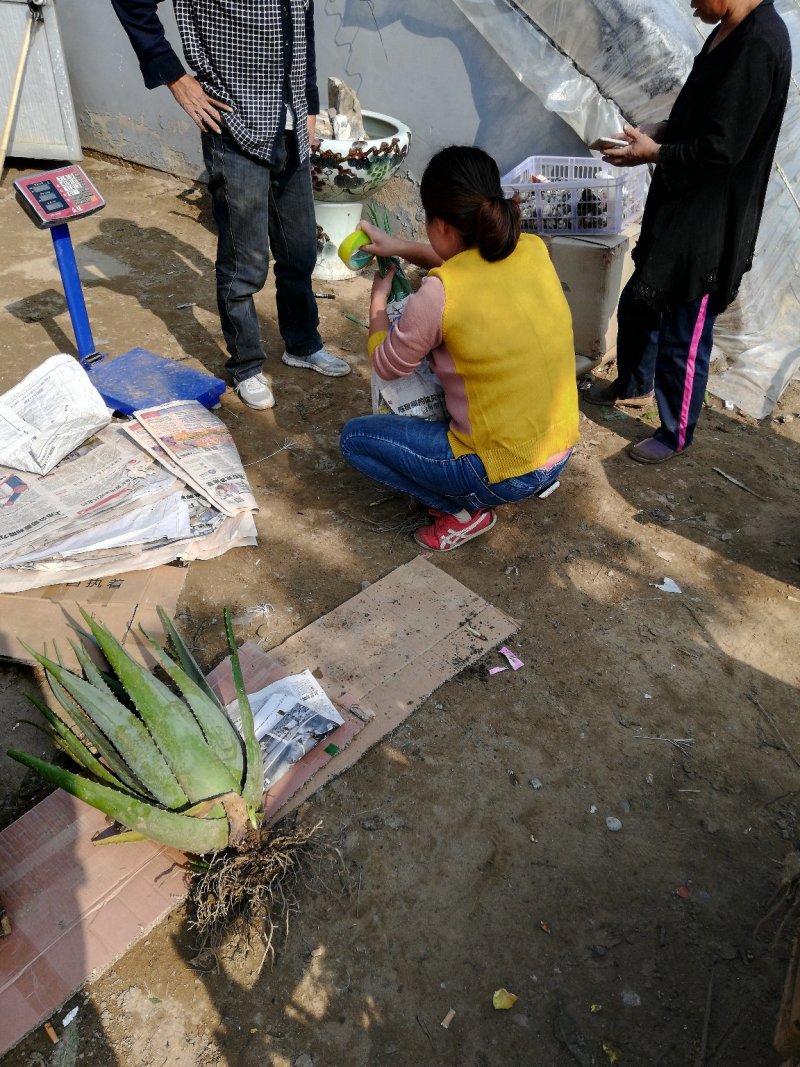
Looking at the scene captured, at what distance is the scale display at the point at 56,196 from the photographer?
10.3 feet

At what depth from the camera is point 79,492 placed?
2.89 metres

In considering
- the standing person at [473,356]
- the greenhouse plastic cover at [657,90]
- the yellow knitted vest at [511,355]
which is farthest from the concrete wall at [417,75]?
the yellow knitted vest at [511,355]

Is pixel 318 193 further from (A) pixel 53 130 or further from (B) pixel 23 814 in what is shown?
(B) pixel 23 814

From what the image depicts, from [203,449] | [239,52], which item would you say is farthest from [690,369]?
[239,52]

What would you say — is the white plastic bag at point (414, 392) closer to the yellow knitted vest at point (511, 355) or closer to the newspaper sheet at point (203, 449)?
the yellow knitted vest at point (511, 355)

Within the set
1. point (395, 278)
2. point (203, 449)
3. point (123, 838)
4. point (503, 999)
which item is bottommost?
point (503, 999)

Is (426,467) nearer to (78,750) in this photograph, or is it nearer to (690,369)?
(690,369)

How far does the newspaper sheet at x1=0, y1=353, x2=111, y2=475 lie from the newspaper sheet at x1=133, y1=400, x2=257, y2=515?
0.68 feet

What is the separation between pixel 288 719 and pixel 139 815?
590 mm

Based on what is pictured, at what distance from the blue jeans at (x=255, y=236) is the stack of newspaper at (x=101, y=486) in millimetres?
534

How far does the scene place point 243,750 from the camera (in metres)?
1.98

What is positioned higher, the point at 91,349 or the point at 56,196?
the point at 56,196

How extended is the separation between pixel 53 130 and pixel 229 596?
18.1 ft

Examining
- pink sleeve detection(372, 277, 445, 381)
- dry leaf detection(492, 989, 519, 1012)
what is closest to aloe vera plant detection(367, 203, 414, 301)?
pink sleeve detection(372, 277, 445, 381)
